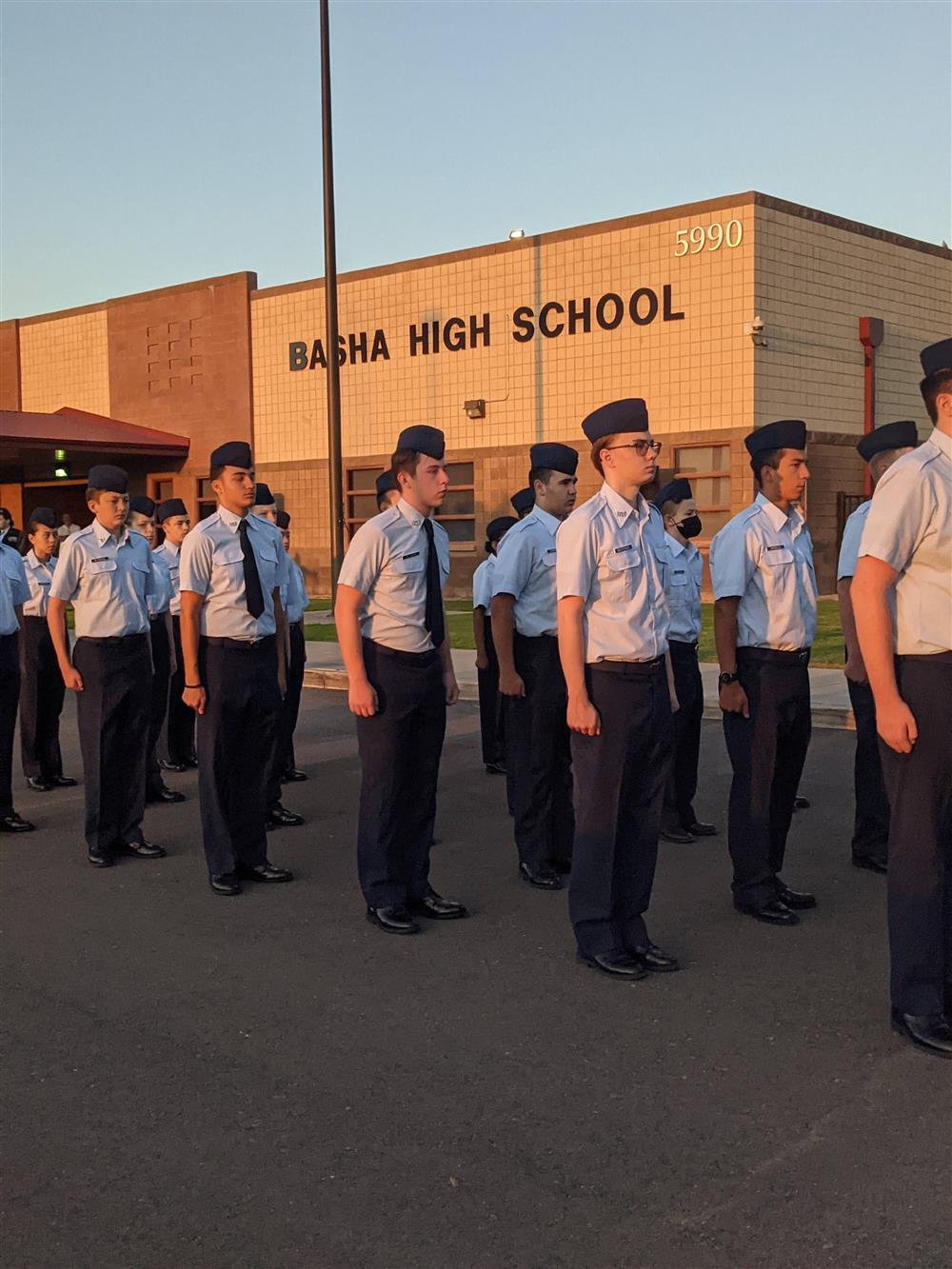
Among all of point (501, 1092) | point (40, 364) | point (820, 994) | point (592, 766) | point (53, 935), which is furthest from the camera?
point (40, 364)

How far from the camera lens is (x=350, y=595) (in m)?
5.54

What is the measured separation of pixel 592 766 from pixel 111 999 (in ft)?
6.62

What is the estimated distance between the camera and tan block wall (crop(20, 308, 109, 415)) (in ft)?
108

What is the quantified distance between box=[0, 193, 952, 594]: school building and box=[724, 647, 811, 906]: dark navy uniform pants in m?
16.8

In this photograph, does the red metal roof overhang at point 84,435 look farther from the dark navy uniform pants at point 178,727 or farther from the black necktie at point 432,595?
the black necktie at point 432,595

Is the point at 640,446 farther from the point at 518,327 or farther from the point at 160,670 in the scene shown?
the point at 518,327

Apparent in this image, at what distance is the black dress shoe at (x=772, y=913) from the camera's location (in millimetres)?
5527

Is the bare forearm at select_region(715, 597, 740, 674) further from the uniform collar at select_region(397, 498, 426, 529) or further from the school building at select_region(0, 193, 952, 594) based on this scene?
the school building at select_region(0, 193, 952, 594)

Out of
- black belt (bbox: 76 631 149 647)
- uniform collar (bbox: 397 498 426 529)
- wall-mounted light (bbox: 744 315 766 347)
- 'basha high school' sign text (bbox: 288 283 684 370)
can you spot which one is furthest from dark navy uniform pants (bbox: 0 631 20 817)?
'basha high school' sign text (bbox: 288 283 684 370)

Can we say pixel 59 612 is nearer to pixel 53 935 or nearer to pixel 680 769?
pixel 53 935

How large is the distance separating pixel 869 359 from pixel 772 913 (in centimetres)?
2042

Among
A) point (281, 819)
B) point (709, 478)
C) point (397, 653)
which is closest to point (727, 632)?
point (397, 653)

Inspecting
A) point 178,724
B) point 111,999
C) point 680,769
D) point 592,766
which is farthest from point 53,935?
point 178,724

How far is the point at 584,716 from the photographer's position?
491 centimetres
